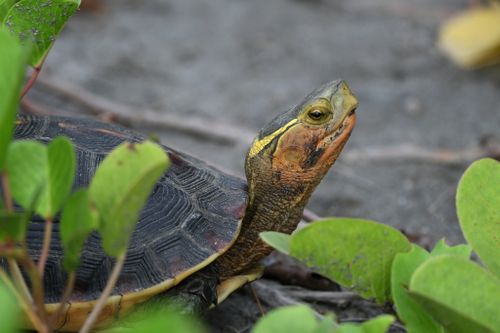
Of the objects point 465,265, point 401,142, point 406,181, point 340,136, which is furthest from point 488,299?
point 401,142

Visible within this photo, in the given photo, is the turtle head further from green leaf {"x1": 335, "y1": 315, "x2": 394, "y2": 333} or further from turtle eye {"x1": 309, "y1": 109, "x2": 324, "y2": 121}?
green leaf {"x1": 335, "y1": 315, "x2": 394, "y2": 333}

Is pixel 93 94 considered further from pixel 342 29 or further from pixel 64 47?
pixel 342 29

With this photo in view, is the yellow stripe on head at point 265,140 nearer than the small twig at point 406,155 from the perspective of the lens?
Yes

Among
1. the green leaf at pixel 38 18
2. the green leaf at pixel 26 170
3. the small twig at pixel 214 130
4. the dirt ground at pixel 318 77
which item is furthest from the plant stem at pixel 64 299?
the small twig at pixel 214 130

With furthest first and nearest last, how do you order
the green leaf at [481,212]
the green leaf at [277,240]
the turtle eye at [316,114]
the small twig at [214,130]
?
the small twig at [214,130] → the turtle eye at [316,114] → the green leaf at [481,212] → the green leaf at [277,240]

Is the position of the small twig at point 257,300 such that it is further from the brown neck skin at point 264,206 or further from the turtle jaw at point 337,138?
the turtle jaw at point 337,138

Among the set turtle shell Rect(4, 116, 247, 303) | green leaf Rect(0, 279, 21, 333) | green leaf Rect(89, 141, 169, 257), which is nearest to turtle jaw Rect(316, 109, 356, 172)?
turtle shell Rect(4, 116, 247, 303)

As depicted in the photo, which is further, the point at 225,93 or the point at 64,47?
the point at 64,47

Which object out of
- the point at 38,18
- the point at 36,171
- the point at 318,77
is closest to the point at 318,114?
the point at 38,18
